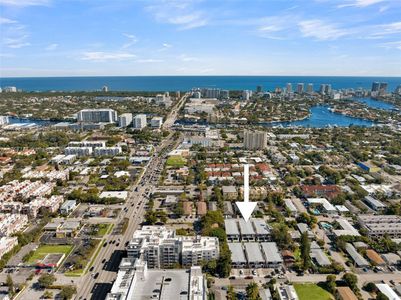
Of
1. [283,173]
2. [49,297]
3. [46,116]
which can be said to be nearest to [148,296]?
[49,297]

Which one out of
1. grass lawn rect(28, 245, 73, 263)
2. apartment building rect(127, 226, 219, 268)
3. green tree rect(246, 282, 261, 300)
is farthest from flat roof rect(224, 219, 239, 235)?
grass lawn rect(28, 245, 73, 263)

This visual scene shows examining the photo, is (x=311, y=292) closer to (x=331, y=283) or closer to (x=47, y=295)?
(x=331, y=283)

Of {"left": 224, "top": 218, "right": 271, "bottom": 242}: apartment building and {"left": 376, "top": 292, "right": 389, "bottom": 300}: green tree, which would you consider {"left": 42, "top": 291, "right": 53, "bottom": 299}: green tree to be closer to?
{"left": 224, "top": 218, "right": 271, "bottom": 242}: apartment building

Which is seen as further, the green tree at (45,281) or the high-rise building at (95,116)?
the high-rise building at (95,116)

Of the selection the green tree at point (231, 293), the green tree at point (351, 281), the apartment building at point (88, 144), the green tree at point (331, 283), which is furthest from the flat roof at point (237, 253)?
the apartment building at point (88, 144)

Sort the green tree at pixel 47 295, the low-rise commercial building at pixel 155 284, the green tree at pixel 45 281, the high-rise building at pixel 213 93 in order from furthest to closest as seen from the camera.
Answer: the high-rise building at pixel 213 93 → the green tree at pixel 45 281 → the green tree at pixel 47 295 → the low-rise commercial building at pixel 155 284

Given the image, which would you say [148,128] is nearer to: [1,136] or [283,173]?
[1,136]

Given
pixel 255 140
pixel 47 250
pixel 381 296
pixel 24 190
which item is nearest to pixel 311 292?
pixel 381 296

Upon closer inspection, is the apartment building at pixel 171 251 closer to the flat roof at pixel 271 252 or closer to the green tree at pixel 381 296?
the flat roof at pixel 271 252
